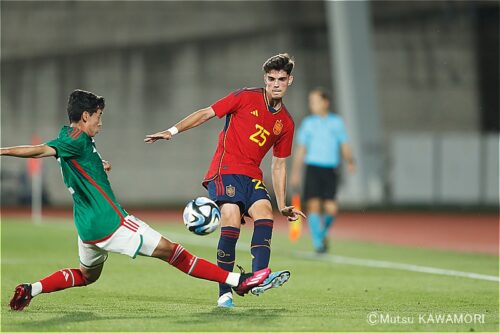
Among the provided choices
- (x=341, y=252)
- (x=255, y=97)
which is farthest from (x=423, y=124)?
(x=255, y=97)

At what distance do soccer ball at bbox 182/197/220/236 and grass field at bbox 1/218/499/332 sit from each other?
0.66 m

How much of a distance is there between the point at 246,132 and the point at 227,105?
0.28 meters

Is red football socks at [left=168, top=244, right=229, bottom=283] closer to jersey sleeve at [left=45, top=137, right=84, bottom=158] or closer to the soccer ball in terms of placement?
the soccer ball

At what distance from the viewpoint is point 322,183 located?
16438 millimetres

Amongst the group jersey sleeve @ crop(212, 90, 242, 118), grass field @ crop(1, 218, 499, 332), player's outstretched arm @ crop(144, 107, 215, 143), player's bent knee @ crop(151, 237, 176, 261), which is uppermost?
jersey sleeve @ crop(212, 90, 242, 118)

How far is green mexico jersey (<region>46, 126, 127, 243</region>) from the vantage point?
321 inches

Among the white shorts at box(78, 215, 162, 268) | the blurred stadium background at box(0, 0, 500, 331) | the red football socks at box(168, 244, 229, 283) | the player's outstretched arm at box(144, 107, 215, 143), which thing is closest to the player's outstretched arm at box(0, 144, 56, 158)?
the white shorts at box(78, 215, 162, 268)

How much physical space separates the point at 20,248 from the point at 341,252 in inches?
198

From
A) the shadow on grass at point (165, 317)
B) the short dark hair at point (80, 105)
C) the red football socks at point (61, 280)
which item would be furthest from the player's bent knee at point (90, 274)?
the short dark hair at point (80, 105)

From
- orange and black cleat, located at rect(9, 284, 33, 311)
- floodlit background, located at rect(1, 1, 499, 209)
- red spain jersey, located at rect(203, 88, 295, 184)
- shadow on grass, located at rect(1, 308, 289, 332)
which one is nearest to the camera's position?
shadow on grass, located at rect(1, 308, 289, 332)

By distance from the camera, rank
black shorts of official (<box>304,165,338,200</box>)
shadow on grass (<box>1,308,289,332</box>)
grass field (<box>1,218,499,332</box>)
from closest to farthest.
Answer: shadow on grass (<box>1,308,289,332</box>)
grass field (<box>1,218,499,332</box>)
black shorts of official (<box>304,165,338,200</box>)

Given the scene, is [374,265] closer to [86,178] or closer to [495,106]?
[86,178]

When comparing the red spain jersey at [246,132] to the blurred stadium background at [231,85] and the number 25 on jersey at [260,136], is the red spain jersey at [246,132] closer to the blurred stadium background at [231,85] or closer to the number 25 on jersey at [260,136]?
the number 25 on jersey at [260,136]

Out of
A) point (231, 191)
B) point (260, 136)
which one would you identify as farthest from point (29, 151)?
point (260, 136)
